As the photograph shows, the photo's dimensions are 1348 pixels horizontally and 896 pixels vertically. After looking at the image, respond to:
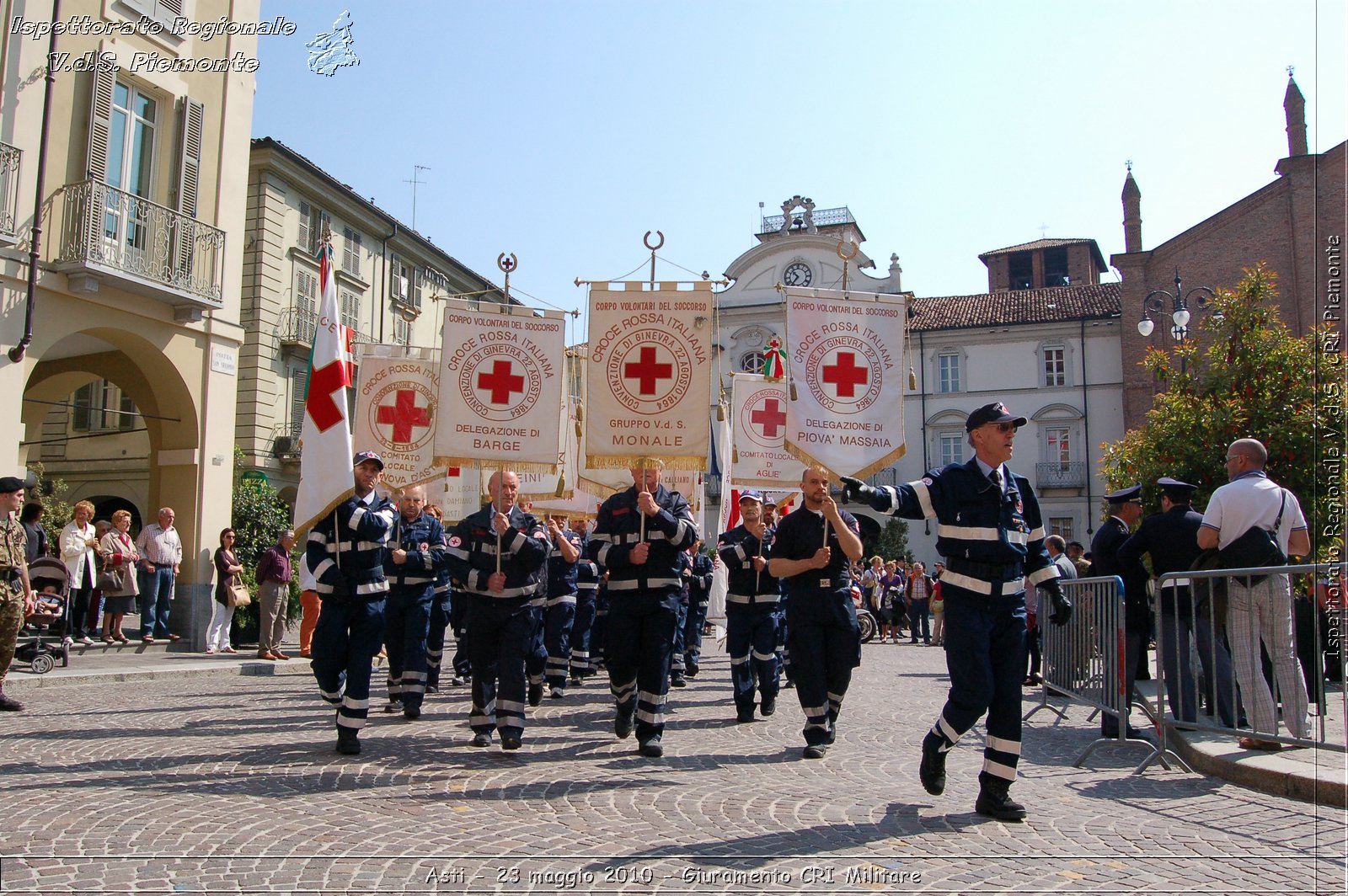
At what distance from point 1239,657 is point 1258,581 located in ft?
1.59

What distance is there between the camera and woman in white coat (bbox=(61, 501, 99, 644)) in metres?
13.7

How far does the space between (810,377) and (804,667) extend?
239 cm

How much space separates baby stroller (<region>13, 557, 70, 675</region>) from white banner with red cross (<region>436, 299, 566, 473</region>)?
565 cm

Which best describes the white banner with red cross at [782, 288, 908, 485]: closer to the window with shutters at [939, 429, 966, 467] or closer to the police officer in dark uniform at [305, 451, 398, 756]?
the police officer in dark uniform at [305, 451, 398, 756]

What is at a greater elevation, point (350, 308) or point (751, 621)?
point (350, 308)

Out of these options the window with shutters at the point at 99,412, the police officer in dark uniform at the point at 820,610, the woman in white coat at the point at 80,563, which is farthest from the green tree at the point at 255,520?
the police officer in dark uniform at the point at 820,610

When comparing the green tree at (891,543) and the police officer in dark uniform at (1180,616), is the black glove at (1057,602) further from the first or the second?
the green tree at (891,543)

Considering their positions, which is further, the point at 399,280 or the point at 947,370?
the point at 947,370

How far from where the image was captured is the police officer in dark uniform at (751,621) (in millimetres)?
9328

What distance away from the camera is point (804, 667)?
25.0ft

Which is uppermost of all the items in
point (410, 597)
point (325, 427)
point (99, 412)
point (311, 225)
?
point (311, 225)

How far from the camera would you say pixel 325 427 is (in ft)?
27.6

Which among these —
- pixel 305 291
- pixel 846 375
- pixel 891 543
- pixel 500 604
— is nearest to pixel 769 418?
pixel 846 375

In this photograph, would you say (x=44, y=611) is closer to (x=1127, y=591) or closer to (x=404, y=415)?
(x=404, y=415)
